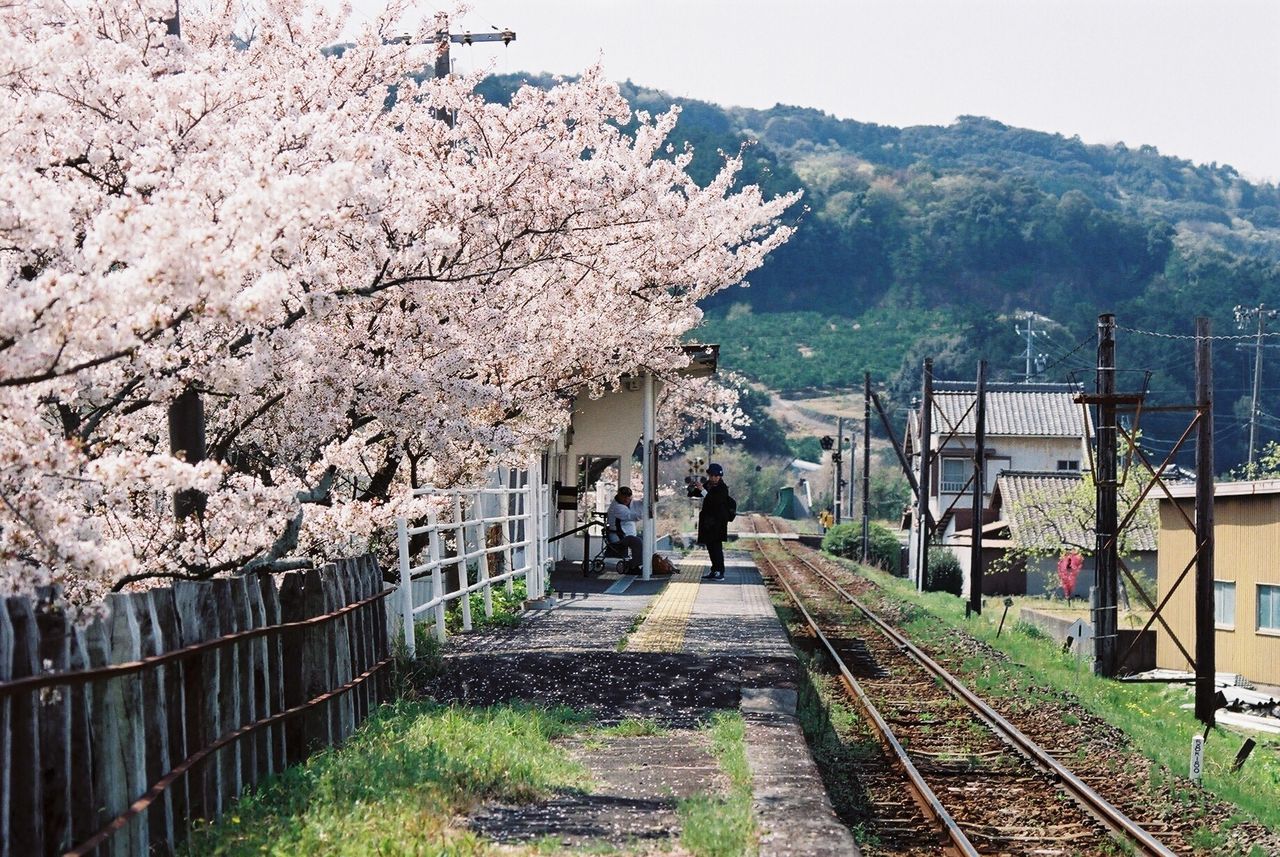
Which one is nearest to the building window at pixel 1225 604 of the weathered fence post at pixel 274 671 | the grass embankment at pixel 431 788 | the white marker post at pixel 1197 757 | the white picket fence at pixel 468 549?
the white picket fence at pixel 468 549

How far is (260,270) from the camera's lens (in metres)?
8.09

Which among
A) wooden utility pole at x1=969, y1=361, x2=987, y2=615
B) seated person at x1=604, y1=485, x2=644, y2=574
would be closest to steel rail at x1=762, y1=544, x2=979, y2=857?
seated person at x1=604, y1=485, x2=644, y2=574

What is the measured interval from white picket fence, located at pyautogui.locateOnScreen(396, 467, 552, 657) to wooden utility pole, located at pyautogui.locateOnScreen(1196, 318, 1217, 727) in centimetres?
928

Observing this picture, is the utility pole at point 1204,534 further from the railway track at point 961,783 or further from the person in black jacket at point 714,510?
the person in black jacket at point 714,510

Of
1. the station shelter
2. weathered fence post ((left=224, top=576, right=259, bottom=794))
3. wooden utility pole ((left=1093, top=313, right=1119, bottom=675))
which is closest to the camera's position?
weathered fence post ((left=224, top=576, right=259, bottom=794))

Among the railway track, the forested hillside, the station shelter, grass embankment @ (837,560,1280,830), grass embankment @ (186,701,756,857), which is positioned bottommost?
grass embankment @ (837,560,1280,830)

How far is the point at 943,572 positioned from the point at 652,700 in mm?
39909

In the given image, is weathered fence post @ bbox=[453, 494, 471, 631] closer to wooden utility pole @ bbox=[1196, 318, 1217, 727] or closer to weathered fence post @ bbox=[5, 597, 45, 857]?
weathered fence post @ bbox=[5, 597, 45, 857]

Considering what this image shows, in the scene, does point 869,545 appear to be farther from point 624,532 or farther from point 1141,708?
point 1141,708

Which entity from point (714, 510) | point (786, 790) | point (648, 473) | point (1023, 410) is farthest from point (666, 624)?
point (1023, 410)

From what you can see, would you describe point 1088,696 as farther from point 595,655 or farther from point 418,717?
point 418,717

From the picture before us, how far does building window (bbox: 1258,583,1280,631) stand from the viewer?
28.1 meters

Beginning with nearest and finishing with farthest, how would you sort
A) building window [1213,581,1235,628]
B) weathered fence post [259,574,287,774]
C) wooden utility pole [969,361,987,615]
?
weathered fence post [259,574,287,774] → building window [1213,581,1235,628] → wooden utility pole [969,361,987,615]

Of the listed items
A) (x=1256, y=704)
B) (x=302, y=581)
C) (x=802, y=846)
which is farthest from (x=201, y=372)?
(x=1256, y=704)
